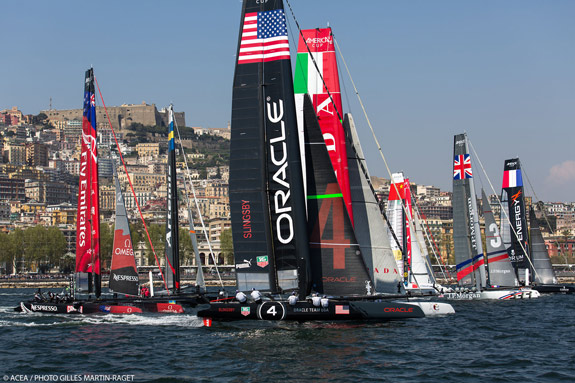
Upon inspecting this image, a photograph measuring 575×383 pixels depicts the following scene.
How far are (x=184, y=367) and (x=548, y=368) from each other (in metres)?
7.96

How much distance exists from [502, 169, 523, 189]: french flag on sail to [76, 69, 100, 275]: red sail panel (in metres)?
28.6

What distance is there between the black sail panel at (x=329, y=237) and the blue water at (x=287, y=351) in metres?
1.20

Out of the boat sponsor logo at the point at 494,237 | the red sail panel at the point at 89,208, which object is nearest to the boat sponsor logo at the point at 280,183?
the red sail panel at the point at 89,208

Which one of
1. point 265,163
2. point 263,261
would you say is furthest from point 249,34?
point 263,261

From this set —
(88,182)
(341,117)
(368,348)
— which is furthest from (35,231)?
(368,348)

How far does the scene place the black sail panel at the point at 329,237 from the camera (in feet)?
74.6

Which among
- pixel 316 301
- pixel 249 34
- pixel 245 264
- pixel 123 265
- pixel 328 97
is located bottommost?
pixel 316 301

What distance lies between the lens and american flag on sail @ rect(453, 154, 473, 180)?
4084 centimetres

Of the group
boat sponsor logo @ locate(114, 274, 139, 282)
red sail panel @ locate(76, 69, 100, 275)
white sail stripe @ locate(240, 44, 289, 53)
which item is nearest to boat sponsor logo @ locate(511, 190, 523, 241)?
boat sponsor logo @ locate(114, 274, 139, 282)

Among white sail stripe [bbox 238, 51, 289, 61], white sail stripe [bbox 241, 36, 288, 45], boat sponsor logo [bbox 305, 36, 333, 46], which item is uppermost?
boat sponsor logo [bbox 305, 36, 333, 46]

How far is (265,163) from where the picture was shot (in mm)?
22828

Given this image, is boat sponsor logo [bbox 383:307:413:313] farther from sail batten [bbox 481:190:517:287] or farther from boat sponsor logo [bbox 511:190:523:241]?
boat sponsor logo [bbox 511:190:523:241]

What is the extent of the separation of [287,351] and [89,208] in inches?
627

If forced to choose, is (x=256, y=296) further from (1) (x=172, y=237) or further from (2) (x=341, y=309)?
(1) (x=172, y=237)
